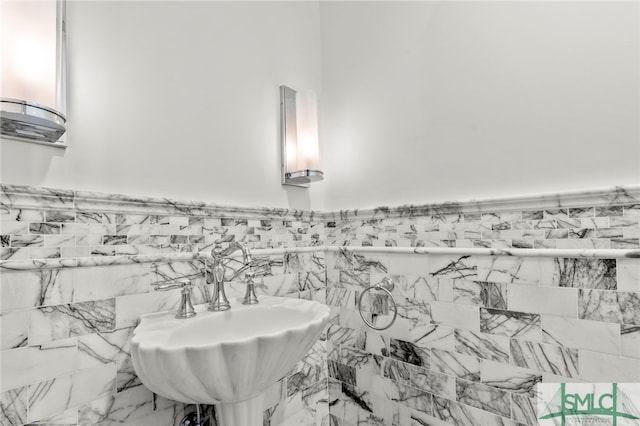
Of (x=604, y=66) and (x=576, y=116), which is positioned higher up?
(x=604, y=66)

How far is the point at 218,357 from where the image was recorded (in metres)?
0.75

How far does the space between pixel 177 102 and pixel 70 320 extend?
2.38 ft

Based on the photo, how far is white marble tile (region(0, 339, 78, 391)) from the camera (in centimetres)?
80

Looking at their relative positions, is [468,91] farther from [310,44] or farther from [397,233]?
[310,44]

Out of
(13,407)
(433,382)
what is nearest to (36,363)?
(13,407)

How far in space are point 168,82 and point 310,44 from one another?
82 cm

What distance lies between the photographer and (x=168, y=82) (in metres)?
1.16

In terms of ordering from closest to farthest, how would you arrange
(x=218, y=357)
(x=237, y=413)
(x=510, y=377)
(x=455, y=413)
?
(x=218, y=357) → (x=237, y=413) → (x=510, y=377) → (x=455, y=413)

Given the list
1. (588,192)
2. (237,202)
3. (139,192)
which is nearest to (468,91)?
(588,192)

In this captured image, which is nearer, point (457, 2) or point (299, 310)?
point (299, 310)

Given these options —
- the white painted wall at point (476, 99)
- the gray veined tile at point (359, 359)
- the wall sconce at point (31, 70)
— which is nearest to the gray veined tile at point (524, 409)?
the gray veined tile at point (359, 359)

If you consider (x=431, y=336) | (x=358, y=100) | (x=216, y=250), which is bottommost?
(x=431, y=336)

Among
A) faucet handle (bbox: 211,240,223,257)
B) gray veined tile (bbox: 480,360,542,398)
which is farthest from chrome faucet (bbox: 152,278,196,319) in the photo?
gray veined tile (bbox: 480,360,542,398)

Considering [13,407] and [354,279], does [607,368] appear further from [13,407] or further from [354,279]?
[13,407]
